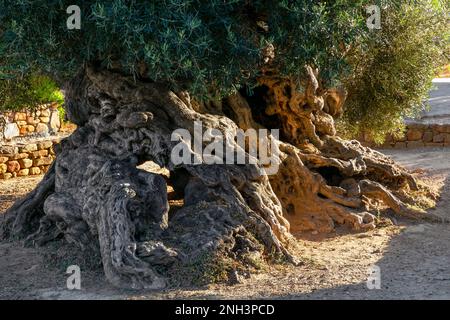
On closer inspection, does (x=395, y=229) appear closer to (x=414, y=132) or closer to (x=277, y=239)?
(x=277, y=239)

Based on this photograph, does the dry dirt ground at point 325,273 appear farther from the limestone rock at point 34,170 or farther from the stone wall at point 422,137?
the stone wall at point 422,137

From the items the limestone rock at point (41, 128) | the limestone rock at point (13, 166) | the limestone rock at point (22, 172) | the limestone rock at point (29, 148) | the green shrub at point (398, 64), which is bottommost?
the limestone rock at point (22, 172)

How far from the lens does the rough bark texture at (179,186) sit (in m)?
7.79

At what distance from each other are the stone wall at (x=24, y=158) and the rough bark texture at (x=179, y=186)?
425 centimetres

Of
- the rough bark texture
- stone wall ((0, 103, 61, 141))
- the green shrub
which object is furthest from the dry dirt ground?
stone wall ((0, 103, 61, 141))

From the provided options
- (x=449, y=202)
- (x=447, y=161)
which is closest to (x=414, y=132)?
(x=447, y=161)

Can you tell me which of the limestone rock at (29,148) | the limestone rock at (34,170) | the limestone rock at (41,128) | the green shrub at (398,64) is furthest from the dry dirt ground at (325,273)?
the limestone rock at (41,128)

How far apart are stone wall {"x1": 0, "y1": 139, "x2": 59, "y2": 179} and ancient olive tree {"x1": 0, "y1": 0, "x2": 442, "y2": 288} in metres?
4.40

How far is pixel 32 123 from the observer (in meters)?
15.6

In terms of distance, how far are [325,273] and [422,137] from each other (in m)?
10.0

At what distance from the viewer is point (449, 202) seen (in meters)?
11.4

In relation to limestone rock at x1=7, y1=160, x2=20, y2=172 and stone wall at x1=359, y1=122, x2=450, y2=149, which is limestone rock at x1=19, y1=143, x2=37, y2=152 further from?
stone wall at x1=359, y1=122, x2=450, y2=149

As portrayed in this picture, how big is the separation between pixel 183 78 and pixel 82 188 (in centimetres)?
187

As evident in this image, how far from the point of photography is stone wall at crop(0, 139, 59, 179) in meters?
14.0
